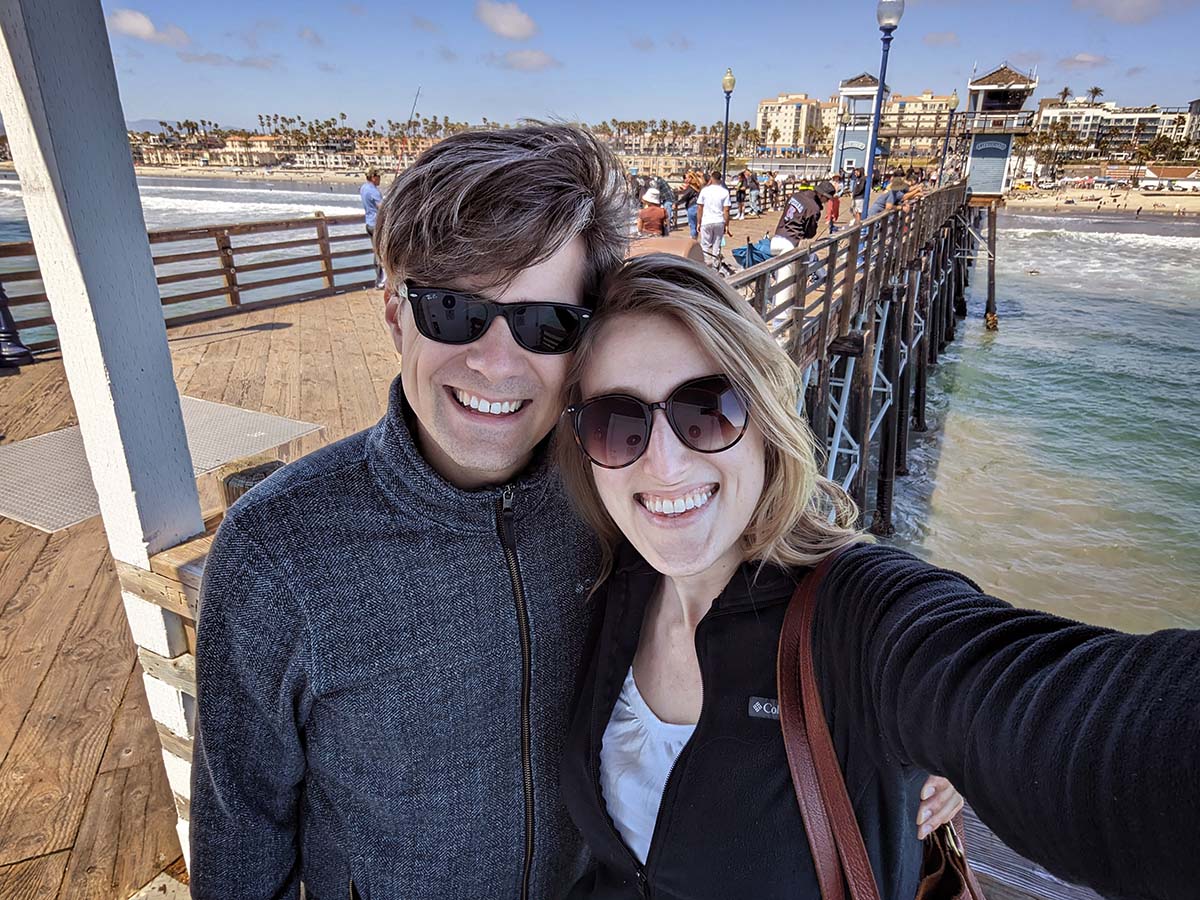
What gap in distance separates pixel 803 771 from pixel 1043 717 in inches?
16.9

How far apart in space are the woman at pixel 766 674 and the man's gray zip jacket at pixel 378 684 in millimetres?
153

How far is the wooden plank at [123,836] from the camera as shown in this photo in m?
2.58

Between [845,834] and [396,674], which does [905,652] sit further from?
[396,674]

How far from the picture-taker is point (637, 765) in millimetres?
1384

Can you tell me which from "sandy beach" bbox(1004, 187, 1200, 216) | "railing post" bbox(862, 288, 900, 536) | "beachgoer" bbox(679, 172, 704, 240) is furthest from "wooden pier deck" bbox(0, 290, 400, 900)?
"sandy beach" bbox(1004, 187, 1200, 216)

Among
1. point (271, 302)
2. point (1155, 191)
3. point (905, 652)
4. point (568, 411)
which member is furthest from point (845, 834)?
point (1155, 191)

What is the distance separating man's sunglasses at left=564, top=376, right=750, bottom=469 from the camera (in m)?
1.37

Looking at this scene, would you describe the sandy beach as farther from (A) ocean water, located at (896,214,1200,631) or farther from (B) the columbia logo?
(B) the columbia logo

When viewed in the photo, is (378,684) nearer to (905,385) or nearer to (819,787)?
(819,787)

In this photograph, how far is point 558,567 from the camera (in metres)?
1.49

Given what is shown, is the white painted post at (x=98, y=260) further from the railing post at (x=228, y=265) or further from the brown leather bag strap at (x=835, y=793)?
the railing post at (x=228, y=265)

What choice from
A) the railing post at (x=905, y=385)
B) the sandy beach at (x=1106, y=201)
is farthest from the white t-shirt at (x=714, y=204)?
the sandy beach at (x=1106, y=201)

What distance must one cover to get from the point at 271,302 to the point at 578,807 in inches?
438

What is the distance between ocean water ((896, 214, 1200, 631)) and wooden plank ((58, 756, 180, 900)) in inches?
382
